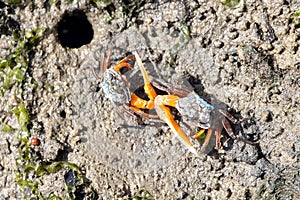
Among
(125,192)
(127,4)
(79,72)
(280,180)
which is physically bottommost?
(280,180)

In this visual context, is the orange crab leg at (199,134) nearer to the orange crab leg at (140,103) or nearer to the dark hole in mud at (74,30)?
the orange crab leg at (140,103)

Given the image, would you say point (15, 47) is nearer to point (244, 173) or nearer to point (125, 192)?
point (125, 192)

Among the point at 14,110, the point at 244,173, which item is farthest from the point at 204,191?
the point at 14,110

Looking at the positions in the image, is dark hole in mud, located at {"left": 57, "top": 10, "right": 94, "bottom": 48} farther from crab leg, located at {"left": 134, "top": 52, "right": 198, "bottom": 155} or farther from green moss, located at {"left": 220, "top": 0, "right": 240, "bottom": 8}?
green moss, located at {"left": 220, "top": 0, "right": 240, "bottom": 8}

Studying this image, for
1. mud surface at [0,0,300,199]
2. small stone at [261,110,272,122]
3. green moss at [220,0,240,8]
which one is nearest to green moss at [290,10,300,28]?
mud surface at [0,0,300,199]

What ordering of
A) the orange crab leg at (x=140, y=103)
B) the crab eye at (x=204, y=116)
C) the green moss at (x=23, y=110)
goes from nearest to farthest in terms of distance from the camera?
1. the crab eye at (x=204, y=116)
2. the orange crab leg at (x=140, y=103)
3. the green moss at (x=23, y=110)

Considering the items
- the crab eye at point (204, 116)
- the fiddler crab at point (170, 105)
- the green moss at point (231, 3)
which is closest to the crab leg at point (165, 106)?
the fiddler crab at point (170, 105)
